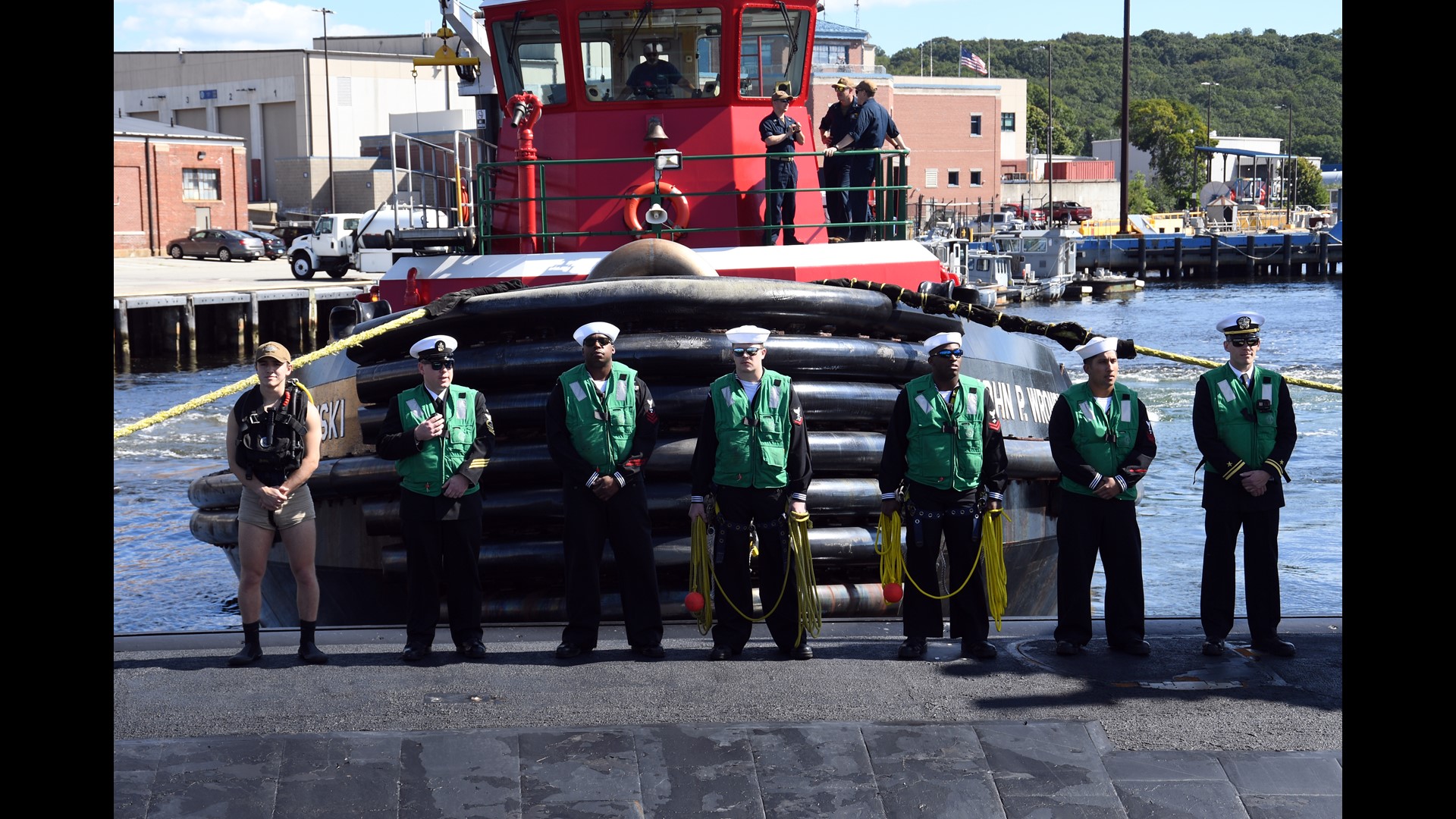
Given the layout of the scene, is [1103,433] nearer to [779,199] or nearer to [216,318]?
[779,199]

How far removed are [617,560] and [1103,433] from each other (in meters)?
2.22

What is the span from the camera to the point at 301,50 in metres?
63.8

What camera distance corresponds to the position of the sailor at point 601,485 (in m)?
6.09

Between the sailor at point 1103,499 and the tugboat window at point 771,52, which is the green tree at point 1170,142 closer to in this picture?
the tugboat window at point 771,52

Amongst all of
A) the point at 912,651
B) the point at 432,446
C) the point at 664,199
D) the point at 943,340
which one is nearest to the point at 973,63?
the point at 664,199

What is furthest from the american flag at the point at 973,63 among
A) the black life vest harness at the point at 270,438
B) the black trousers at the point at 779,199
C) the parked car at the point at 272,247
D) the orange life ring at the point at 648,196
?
the black life vest harness at the point at 270,438

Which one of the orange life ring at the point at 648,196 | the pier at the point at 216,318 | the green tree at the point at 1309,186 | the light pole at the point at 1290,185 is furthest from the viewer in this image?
the green tree at the point at 1309,186

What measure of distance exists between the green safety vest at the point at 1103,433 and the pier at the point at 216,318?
26.8 meters

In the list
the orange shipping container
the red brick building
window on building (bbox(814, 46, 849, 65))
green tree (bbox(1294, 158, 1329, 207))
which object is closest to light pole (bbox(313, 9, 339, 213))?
the red brick building

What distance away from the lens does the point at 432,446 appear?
6.08 metres

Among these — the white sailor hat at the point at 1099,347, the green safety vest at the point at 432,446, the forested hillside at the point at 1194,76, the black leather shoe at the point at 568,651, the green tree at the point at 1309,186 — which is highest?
the forested hillside at the point at 1194,76

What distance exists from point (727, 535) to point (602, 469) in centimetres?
62
